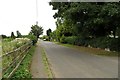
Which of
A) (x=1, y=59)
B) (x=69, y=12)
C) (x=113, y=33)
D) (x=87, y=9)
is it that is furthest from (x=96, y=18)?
(x=1, y=59)

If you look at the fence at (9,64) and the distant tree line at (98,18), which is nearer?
the fence at (9,64)

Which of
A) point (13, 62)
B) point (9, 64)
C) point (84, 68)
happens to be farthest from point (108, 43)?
point (9, 64)

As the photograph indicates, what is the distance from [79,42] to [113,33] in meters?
14.8

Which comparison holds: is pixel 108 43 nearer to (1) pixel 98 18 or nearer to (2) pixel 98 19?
(1) pixel 98 18

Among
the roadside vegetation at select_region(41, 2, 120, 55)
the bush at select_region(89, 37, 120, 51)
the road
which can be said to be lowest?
the road

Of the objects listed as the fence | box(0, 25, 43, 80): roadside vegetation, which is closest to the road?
box(0, 25, 43, 80): roadside vegetation

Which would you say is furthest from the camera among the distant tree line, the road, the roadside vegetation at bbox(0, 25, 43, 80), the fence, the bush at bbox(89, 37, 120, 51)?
the bush at bbox(89, 37, 120, 51)

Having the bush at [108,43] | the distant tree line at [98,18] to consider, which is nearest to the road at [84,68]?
the distant tree line at [98,18]

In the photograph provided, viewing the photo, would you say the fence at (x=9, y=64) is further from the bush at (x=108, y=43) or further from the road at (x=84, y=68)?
the bush at (x=108, y=43)

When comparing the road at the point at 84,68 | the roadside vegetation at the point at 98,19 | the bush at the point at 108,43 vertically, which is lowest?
the road at the point at 84,68

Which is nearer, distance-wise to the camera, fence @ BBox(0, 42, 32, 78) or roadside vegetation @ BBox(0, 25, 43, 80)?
fence @ BBox(0, 42, 32, 78)

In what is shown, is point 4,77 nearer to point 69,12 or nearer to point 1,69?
point 1,69

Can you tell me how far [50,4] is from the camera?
3784cm

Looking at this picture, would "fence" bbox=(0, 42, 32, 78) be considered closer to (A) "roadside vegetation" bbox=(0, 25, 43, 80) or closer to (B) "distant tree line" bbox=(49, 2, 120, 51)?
(A) "roadside vegetation" bbox=(0, 25, 43, 80)
